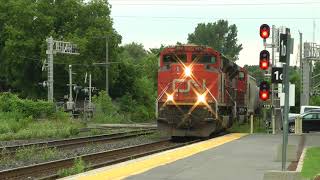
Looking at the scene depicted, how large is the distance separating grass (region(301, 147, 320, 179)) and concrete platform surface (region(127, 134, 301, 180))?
792mm

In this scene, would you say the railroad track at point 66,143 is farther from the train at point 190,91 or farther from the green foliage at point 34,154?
the train at point 190,91

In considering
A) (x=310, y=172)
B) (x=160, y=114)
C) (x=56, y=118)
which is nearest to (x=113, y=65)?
(x=56, y=118)

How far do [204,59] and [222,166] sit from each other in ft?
40.3

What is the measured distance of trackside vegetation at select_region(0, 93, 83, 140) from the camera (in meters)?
34.3

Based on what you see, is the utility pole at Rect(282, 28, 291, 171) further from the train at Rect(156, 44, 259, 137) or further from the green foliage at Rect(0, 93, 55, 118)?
the green foliage at Rect(0, 93, 55, 118)

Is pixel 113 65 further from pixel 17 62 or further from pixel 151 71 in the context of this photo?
pixel 151 71

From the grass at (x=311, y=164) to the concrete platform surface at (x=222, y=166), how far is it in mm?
792

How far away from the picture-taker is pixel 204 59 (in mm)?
27812

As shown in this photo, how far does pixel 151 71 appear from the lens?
115625 millimetres

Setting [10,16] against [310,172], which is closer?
[310,172]

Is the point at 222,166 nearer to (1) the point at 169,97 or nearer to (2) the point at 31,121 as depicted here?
(1) the point at 169,97

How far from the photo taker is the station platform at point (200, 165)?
13.8 metres

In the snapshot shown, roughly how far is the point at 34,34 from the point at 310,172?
64.7 m

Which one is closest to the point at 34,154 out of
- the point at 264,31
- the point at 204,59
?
the point at 264,31
